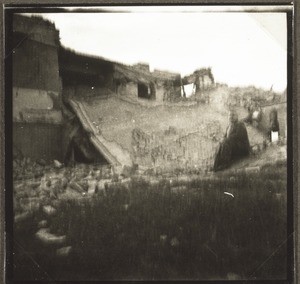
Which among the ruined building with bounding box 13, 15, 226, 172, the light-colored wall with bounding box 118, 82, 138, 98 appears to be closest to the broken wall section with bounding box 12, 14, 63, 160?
the ruined building with bounding box 13, 15, 226, 172

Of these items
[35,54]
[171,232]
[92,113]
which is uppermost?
[35,54]

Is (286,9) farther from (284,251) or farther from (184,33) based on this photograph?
(284,251)

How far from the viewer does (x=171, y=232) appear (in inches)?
47.6

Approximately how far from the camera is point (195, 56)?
122 cm

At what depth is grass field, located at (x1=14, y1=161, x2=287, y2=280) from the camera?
1.21 m

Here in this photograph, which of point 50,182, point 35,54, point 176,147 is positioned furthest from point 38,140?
point 176,147

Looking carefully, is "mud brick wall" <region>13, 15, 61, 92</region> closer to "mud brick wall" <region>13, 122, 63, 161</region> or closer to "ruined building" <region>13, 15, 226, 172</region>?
"ruined building" <region>13, 15, 226, 172</region>

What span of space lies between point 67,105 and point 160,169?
1.19 ft

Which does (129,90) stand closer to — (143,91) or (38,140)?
(143,91)

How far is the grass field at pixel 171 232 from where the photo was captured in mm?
1206

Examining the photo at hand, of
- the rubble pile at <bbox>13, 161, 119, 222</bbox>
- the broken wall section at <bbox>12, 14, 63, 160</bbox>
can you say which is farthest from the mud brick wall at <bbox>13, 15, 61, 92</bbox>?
the rubble pile at <bbox>13, 161, 119, 222</bbox>

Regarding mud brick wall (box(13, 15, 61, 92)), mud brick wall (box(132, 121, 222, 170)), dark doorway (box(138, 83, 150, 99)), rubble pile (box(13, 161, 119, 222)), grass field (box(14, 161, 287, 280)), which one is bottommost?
grass field (box(14, 161, 287, 280))

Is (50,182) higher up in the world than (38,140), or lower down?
lower down

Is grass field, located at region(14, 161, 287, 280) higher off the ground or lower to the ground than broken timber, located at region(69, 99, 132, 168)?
lower
